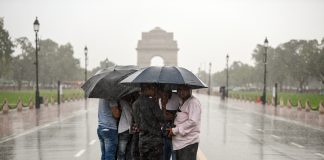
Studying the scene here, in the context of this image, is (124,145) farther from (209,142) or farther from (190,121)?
(209,142)

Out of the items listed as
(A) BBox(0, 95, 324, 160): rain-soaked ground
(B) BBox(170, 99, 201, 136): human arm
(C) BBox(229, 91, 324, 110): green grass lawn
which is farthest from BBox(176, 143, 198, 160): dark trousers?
(C) BBox(229, 91, 324, 110): green grass lawn

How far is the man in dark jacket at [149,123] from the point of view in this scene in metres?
6.96

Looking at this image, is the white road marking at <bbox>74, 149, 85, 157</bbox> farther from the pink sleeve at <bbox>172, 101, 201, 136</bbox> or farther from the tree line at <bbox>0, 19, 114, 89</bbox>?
the tree line at <bbox>0, 19, 114, 89</bbox>

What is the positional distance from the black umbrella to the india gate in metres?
111

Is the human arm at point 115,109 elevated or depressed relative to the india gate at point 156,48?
depressed

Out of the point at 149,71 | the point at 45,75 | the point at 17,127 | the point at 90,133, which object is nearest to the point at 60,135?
the point at 90,133

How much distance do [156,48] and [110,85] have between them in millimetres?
113291

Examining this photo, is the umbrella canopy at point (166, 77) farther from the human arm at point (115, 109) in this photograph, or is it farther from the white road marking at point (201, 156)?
the white road marking at point (201, 156)

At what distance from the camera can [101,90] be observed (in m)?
8.30

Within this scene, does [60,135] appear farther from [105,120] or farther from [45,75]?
[45,75]

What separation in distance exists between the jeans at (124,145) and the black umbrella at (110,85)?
703mm

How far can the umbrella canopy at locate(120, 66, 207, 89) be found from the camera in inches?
285

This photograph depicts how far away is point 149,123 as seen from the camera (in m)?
6.97

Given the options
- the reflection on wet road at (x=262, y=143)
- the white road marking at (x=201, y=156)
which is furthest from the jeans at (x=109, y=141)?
the reflection on wet road at (x=262, y=143)
